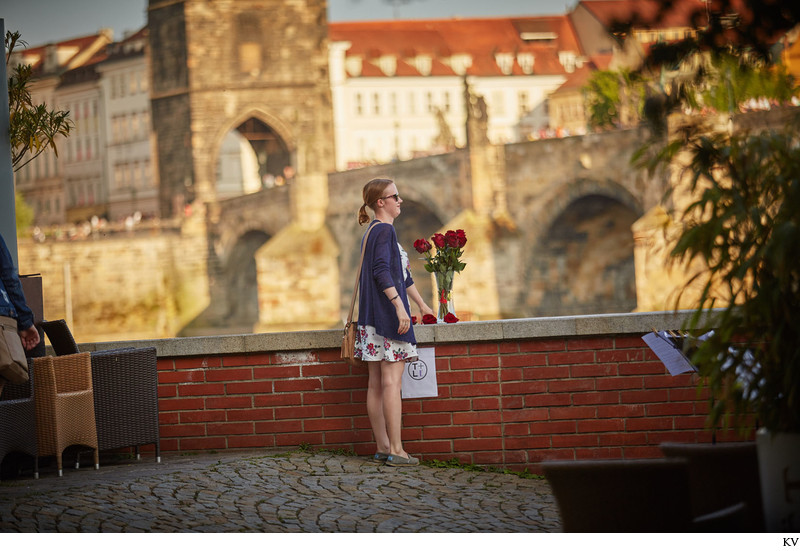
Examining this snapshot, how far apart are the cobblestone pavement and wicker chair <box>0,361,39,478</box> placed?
14 cm

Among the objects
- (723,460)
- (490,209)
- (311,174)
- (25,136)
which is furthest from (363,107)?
(723,460)

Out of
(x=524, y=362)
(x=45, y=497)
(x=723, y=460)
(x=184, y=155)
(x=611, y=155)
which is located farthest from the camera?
(x=184, y=155)

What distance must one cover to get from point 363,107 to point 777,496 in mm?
50454

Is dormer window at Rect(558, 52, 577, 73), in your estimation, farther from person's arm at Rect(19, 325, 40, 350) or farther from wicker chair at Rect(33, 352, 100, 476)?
person's arm at Rect(19, 325, 40, 350)

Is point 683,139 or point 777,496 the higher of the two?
point 683,139

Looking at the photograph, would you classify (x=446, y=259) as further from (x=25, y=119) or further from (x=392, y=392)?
(x=25, y=119)

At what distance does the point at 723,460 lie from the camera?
11.6 ft

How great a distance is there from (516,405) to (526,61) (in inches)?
1801

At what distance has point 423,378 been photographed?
5.94 meters

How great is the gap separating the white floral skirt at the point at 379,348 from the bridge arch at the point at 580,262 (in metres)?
28.9

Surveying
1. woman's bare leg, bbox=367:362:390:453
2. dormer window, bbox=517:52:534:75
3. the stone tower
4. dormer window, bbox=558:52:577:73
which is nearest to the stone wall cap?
woman's bare leg, bbox=367:362:390:453

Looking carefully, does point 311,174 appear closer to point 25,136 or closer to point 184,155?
point 184,155

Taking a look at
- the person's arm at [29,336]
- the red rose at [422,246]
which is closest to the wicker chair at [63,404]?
the person's arm at [29,336]
